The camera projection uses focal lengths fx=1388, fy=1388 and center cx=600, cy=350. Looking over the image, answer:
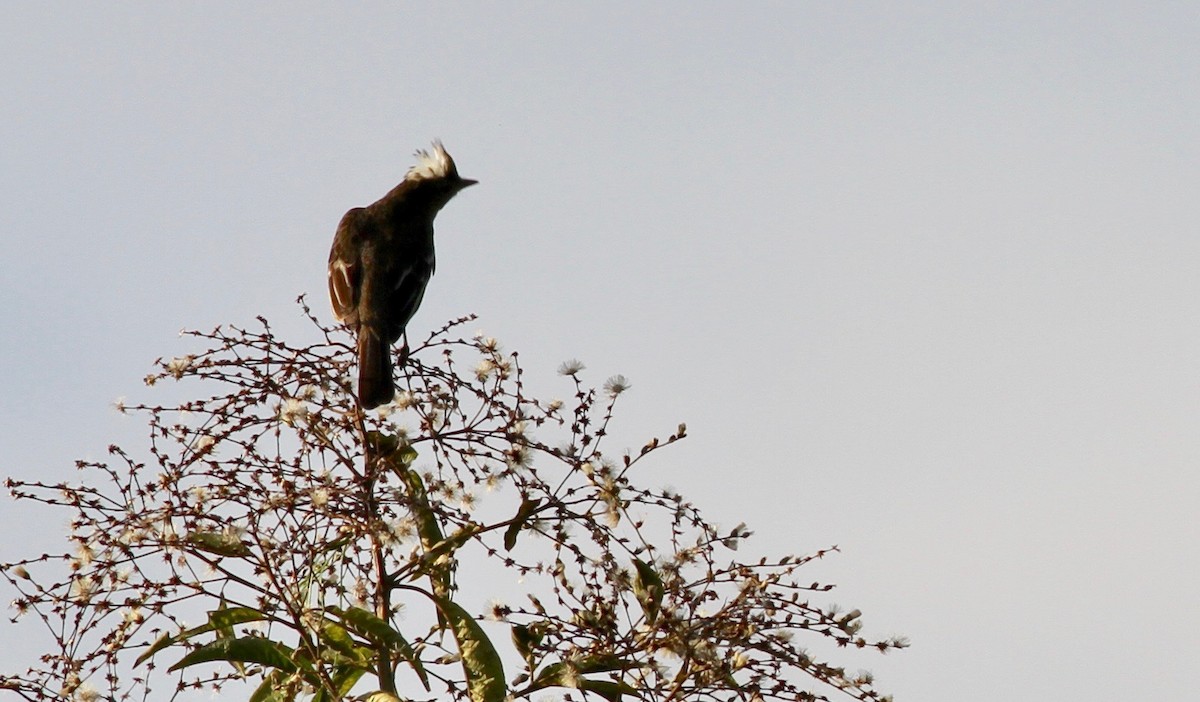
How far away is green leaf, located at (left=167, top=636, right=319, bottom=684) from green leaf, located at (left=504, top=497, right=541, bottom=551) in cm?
69

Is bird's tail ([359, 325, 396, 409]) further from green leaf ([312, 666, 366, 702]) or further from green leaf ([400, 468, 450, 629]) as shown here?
green leaf ([312, 666, 366, 702])

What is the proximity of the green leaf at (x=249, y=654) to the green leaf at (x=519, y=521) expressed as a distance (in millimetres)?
693

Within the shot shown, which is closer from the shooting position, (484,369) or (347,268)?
(484,369)

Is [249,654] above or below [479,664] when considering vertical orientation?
above

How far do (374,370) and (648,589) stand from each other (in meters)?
1.92

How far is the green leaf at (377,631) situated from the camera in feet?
12.9

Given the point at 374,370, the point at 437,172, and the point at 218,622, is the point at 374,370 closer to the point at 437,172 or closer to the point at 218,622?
the point at 218,622

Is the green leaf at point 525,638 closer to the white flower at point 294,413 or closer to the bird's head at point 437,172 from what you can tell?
the white flower at point 294,413

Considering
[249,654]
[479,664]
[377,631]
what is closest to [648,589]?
[479,664]

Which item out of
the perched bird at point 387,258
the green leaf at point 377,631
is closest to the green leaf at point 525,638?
the green leaf at point 377,631

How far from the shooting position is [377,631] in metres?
3.92

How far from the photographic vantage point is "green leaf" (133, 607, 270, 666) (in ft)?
13.3

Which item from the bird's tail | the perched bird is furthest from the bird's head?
the bird's tail

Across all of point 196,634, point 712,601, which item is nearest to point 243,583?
point 196,634
